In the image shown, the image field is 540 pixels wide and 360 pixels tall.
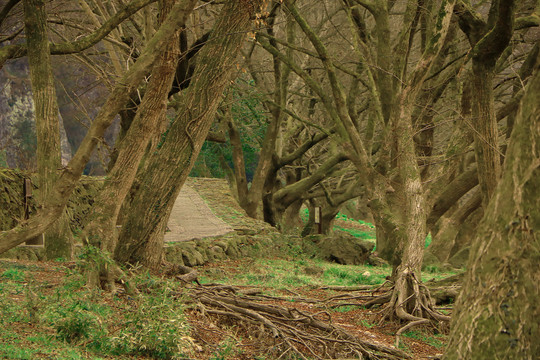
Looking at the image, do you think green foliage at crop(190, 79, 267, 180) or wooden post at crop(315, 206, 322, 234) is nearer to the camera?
green foliage at crop(190, 79, 267, 180)

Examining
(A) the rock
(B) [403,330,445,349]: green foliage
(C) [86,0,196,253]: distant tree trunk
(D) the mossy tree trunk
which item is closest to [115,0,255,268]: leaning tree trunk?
(C) [86,0,196,253]: distant tree trunk

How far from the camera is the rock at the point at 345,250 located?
49.0ft

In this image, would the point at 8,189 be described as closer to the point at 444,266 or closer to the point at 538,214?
the point at 444,266

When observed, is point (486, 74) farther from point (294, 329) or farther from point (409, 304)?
point (294, 329)

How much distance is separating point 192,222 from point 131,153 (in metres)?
9.35

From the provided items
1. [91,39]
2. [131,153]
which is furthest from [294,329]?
[91,39]

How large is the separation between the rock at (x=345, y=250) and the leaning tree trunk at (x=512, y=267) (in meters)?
11.9

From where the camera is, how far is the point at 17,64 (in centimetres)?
3356

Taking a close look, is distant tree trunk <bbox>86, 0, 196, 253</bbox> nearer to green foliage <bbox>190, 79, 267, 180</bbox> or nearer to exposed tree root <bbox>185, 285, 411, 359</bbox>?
exposed tree root <bbox>185, 285, 411, 359</bbox>

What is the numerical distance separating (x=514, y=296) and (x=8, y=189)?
11.3m

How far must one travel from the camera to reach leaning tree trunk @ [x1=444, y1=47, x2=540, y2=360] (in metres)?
2.96

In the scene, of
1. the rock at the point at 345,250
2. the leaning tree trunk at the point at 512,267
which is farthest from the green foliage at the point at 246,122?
the leaning tree trunk at the point at 512,267

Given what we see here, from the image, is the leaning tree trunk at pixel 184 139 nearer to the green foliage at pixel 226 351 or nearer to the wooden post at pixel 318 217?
the green foliage at pixel 226 351

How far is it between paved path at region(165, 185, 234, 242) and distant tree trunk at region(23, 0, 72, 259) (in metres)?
5.80
